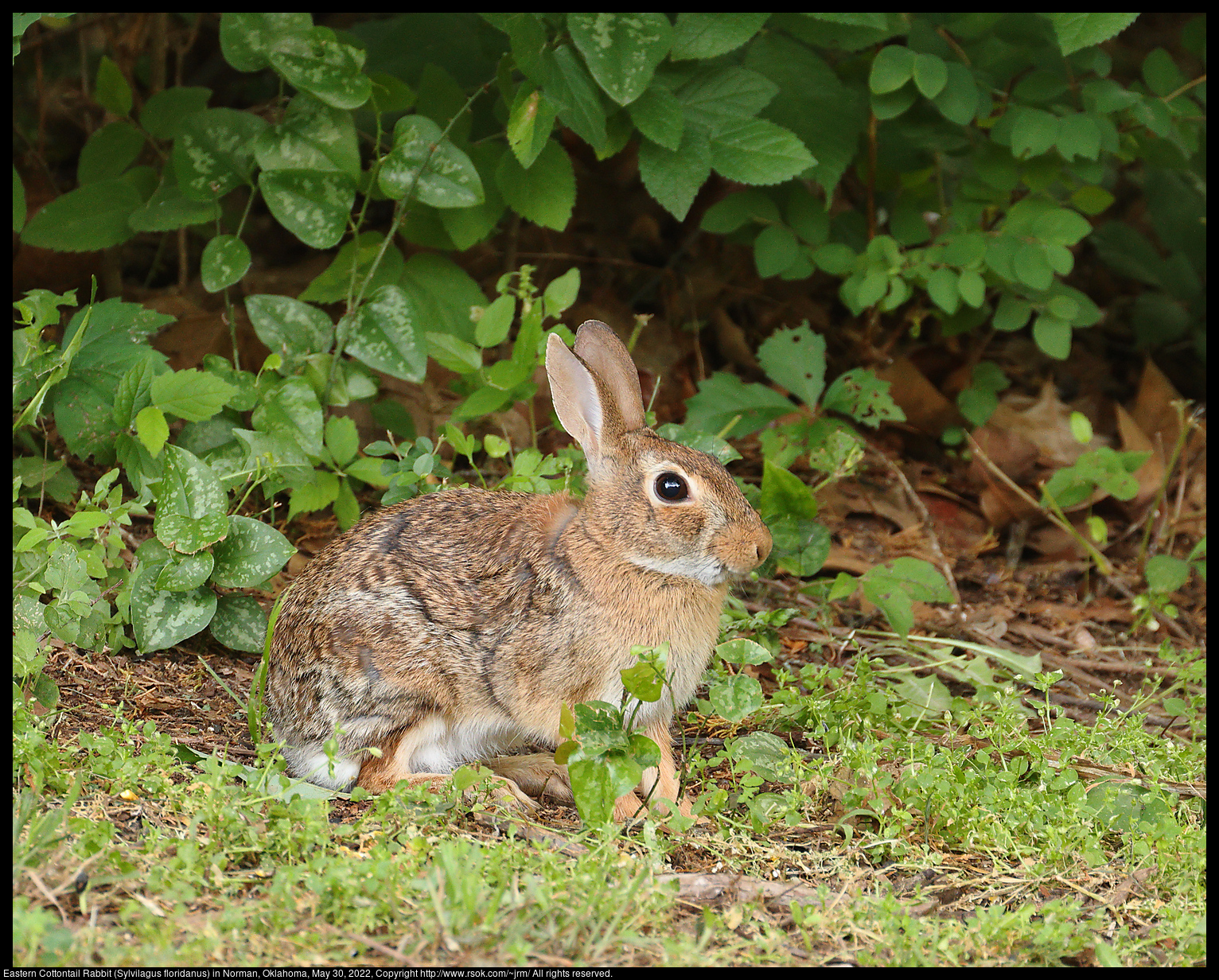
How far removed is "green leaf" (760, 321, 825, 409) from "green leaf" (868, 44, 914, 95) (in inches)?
42.9

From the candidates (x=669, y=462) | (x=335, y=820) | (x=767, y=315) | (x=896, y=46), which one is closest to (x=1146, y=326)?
(x=767, y=315)

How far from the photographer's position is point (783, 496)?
4668 millimetres

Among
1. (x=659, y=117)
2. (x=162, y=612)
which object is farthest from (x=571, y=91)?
(x=162, y=612)

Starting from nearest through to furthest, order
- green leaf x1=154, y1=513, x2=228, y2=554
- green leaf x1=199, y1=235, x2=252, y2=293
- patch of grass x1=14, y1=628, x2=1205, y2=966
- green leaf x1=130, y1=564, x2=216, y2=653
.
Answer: patch of grass x1=14, y1=628, x2=1205, y2=966 < green leaf x1=154, y1=513, x2=228, y2=554 < green leaf x1=130, y1=564, x2=216, y2=653 < green leaf x1=199, y1=235, x2=252, y2=293

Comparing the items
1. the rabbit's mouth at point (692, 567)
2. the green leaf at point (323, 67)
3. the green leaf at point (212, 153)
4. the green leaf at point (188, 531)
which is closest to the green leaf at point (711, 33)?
the green leaf at point (323, 67)

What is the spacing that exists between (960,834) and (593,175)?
4687mm

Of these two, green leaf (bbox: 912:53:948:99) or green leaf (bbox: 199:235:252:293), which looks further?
green leaf (bbox: 912:53:948:99)

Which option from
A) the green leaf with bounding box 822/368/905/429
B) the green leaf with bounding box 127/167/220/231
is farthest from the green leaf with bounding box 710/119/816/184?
the green leaf with bounding box 127/167/220/231

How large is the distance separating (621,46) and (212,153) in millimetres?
1691

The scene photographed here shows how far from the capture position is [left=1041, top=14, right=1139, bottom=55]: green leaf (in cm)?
450

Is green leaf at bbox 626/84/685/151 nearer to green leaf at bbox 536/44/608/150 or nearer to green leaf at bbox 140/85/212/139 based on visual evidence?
green leaf at bbox 536/44/608/150

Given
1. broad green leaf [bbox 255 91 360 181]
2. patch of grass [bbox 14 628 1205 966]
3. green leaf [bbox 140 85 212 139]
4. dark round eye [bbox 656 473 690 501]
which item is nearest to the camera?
patch of grass [bbox 14 628 1205 966]

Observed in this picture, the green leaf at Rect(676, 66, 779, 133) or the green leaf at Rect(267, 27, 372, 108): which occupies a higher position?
the green leaf at Rect(267, 27, 372, 108)

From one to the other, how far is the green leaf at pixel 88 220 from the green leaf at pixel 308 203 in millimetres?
768
